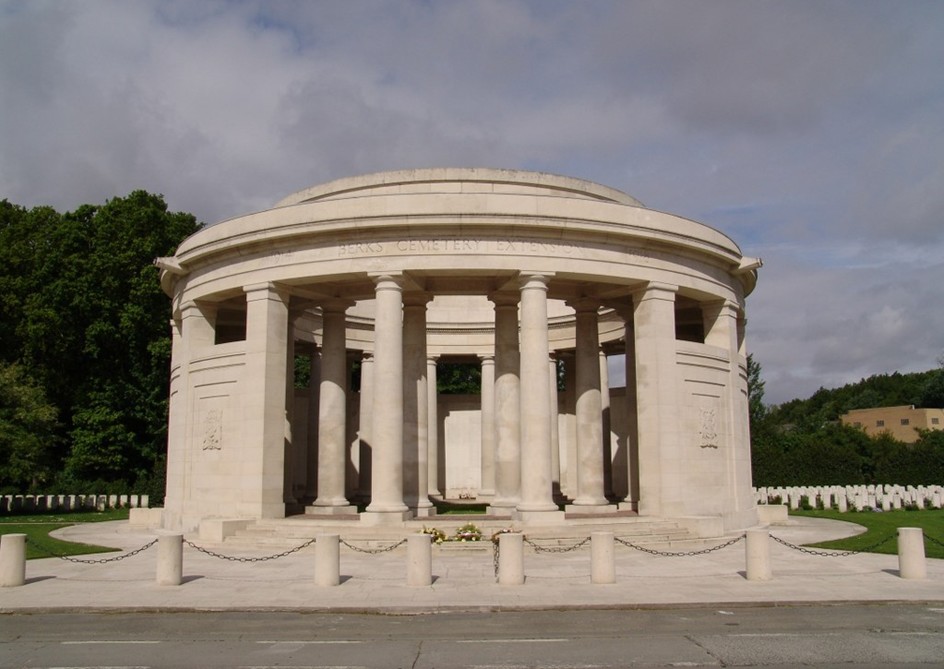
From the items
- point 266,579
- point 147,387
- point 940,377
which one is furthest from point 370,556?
point 940,377

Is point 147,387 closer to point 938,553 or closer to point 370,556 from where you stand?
point 370,556

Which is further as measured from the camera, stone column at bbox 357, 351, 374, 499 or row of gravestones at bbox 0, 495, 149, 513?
row of gravestones at bbox 0, 495, 149, 513

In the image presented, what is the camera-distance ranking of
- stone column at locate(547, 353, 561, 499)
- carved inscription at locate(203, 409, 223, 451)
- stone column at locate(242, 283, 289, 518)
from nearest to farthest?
1. stone column at locate(242, 283, 289, 518)
2. carved inscription at locate(203, 409, 223, 451)
3. stone column at locate(547, 353, 561, 499)

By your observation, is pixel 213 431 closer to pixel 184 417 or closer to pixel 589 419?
pixel 184 417

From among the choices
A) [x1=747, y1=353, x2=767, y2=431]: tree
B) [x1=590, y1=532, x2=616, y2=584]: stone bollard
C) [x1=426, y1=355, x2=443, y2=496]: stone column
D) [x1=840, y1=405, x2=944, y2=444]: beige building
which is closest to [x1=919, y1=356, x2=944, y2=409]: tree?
[x1=840, y1=405, x2=944, y2=444]: beige building

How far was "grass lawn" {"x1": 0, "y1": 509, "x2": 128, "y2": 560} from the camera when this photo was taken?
32.4m

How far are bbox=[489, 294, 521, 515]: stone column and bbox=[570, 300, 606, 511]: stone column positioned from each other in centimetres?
379

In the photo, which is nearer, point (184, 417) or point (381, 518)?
point (381, 518)

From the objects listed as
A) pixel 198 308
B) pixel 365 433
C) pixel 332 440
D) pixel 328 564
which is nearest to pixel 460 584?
pixel 328 564

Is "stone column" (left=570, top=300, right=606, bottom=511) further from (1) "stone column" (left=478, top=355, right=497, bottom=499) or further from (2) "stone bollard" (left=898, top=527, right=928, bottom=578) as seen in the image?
(2) "stone bollard" (left=898, top=527, right=928, bottom=578)

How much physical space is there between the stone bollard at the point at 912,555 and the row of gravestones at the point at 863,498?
30985mm

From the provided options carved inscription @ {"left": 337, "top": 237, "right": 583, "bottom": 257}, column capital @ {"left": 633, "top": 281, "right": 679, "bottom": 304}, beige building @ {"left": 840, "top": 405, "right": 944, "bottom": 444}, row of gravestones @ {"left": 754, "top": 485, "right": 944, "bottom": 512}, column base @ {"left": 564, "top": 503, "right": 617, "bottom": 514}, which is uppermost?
carved inscription @ {"left": 337, "top": 237, "right": 583, "bottom": 257}

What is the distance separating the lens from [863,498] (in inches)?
2151

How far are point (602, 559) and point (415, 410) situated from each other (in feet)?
53.7
